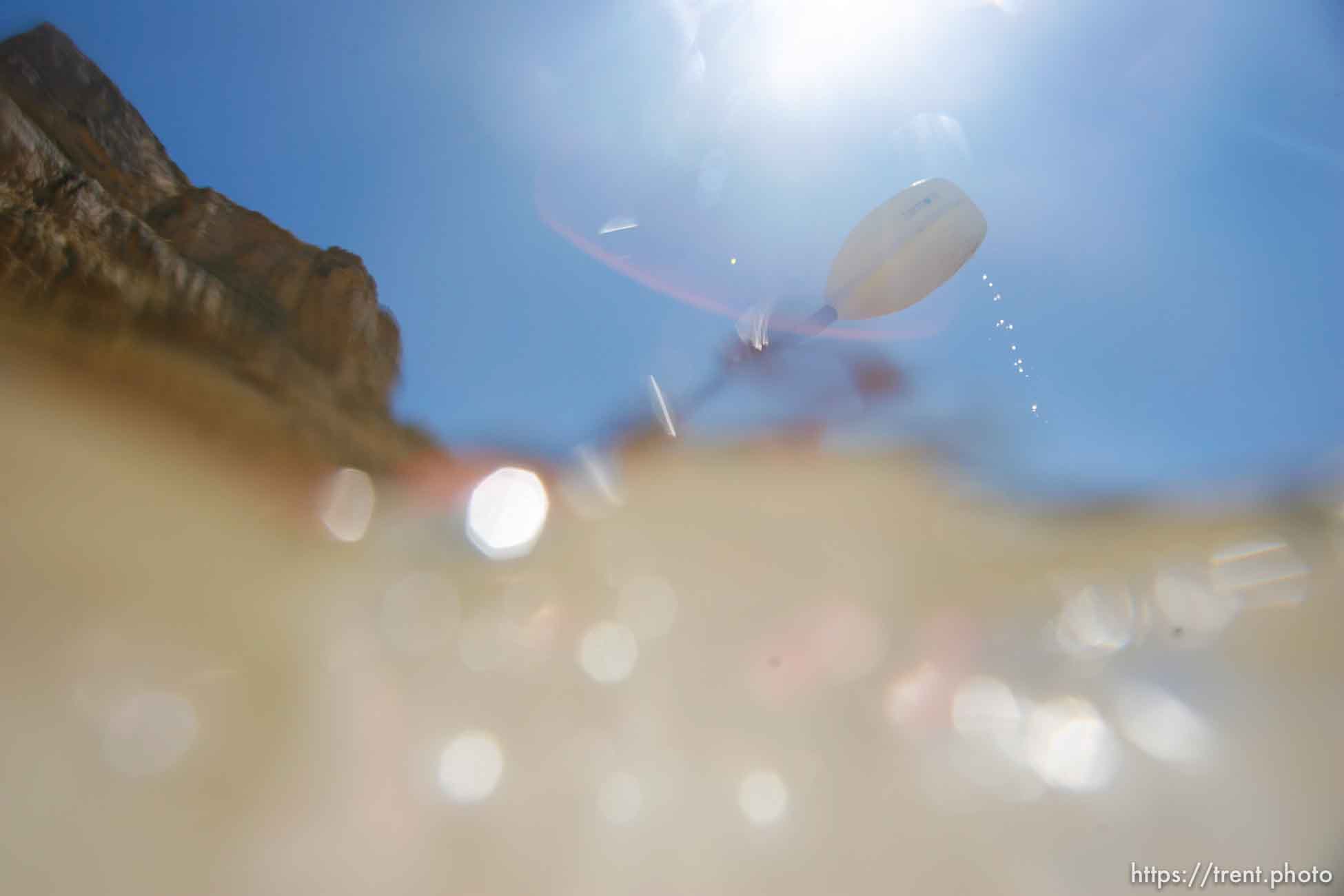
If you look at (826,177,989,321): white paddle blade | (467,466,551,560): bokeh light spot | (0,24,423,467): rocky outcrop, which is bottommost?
(467,466,551,560): bokeh light spot

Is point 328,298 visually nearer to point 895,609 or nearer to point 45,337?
point 45,337

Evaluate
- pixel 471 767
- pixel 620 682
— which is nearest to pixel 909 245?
pixel 620 682

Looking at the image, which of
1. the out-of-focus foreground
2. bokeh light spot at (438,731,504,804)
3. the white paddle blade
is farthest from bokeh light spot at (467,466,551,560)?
A: the white paddle blade

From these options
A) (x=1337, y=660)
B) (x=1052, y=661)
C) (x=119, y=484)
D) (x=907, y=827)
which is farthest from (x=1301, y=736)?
(x=119, y=484)

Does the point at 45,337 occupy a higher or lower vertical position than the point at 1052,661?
higher

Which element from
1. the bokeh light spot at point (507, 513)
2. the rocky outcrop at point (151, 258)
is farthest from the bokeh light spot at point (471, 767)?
the rocky outcrop at point (151, 258)

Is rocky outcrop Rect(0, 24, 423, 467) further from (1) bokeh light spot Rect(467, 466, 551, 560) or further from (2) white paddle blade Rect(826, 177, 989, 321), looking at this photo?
(2) white paddle blade Rect(826, 177, 989, 321)

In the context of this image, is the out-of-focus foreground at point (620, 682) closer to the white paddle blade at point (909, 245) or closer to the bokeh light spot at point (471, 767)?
the bokeh light spot at point (471, 767)
